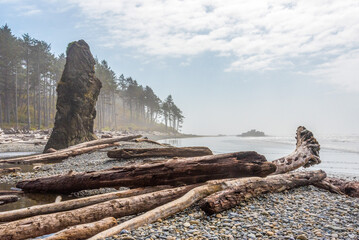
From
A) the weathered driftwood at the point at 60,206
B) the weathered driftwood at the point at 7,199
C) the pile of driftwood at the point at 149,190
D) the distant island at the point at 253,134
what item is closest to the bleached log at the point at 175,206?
the pile of driftwood at the point at 149,190

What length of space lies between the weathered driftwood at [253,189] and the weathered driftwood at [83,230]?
205cm

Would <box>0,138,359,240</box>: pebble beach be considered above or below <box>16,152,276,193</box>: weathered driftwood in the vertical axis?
below

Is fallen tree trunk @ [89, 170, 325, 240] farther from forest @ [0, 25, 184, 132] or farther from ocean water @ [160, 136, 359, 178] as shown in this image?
forest @ [0, 25, 184, 132]

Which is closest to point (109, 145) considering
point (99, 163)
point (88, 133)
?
point (88, 133)

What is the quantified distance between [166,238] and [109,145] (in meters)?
15.4

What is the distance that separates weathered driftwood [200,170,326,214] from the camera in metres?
5.23

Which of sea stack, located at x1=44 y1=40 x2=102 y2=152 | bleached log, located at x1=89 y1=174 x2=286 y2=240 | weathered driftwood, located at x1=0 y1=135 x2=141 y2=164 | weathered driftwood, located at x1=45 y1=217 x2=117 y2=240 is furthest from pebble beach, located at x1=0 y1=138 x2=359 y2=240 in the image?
sea stack, located at x1=44 y1=40 x2=102 y2=152

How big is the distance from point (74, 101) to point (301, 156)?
16516mm

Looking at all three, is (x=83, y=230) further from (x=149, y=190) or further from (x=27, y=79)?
(x=27, y=79)

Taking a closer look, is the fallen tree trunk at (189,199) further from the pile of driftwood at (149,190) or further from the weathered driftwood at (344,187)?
the weathered driftwood at (344,187)

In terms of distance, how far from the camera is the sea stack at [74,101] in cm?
1845

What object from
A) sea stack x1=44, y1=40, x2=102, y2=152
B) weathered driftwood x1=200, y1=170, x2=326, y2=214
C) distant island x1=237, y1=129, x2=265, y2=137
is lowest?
distant island x1=237, y1=129, x2=265, y2=137

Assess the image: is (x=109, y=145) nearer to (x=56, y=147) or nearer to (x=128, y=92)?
(x=56, y=147)

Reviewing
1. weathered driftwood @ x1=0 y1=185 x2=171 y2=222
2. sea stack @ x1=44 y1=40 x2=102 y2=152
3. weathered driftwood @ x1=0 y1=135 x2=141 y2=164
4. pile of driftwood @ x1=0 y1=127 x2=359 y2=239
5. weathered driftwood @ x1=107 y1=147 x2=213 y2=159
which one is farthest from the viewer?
sea stack @ x1=44 y1=40 x2=102 y2=152
